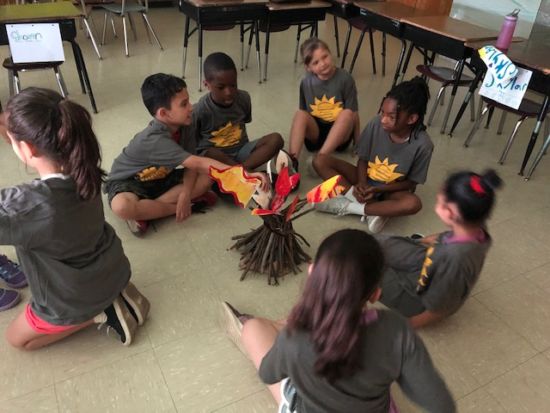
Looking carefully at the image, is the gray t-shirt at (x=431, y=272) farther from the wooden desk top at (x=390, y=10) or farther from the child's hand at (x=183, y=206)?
the wooden desk top at (x=390, y=10)

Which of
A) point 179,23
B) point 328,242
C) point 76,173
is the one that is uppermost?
point 328,242

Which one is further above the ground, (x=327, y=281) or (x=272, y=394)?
(x=327, y=281)

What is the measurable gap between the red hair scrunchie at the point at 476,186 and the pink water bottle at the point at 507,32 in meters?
1.83

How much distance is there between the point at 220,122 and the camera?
213 cm

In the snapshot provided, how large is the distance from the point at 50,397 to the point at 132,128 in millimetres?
1801

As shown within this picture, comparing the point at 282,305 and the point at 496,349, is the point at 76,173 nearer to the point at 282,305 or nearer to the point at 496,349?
the point at 282,305

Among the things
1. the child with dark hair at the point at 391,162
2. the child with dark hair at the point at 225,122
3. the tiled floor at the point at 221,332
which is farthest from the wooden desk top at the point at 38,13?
the child with dark hair at the point at 391,162

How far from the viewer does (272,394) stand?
1.27 m

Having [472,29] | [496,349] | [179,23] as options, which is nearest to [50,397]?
[496,349]

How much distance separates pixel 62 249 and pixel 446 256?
108 cm

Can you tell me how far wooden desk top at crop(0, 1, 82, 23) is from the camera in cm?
247

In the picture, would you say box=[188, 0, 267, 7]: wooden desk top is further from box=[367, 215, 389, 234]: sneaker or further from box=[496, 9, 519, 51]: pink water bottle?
box=[367, 215, 389, 234]: sneaker

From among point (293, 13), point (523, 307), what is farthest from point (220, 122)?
point (293, 13)

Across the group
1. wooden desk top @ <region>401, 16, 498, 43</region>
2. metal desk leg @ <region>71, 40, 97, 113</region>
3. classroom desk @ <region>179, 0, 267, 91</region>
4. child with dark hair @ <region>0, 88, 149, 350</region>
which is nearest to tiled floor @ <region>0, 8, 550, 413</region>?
child with dark hair @ <region>0, 88, 149, 350</region>
